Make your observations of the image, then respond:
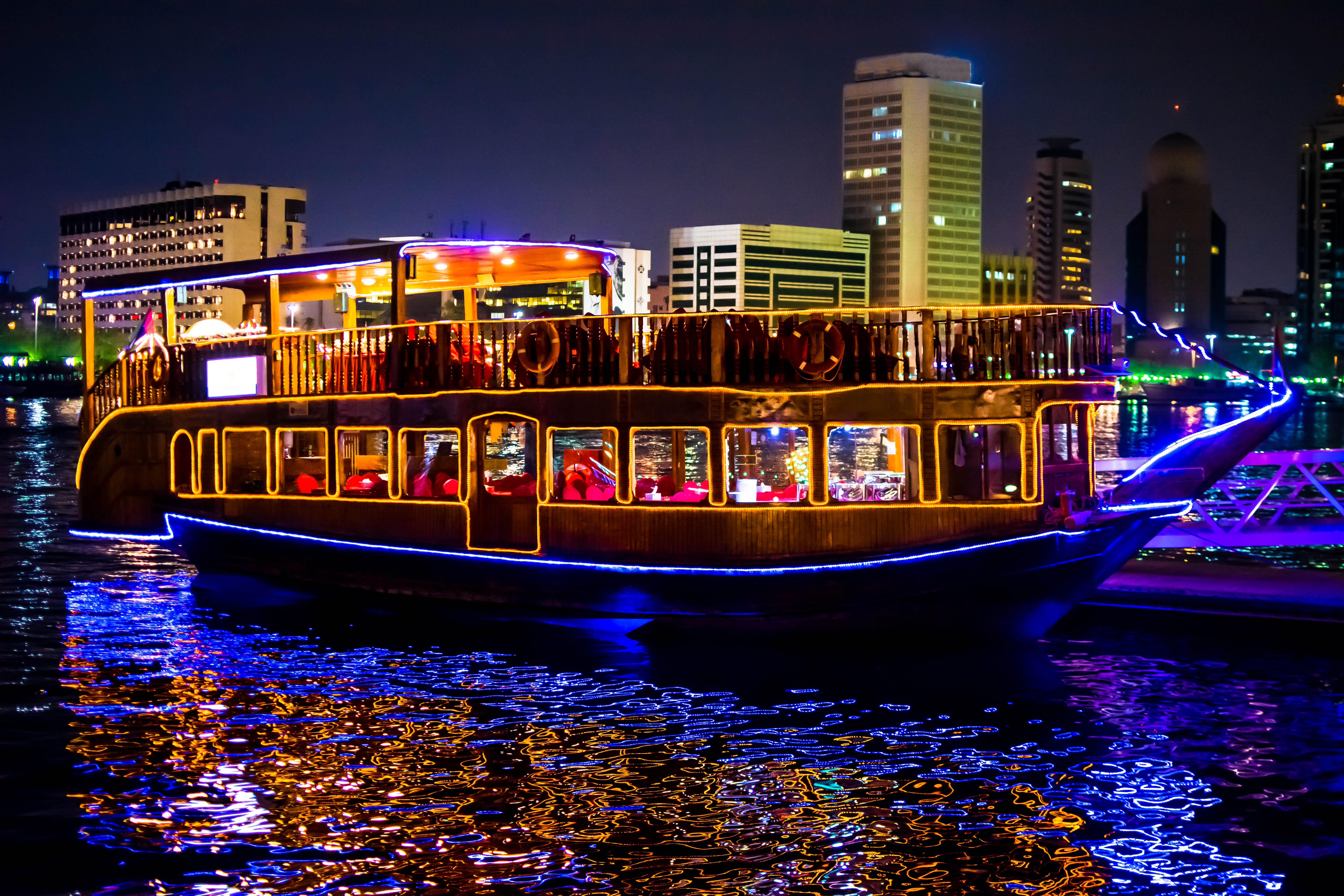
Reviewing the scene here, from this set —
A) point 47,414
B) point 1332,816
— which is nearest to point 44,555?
point 1332,816

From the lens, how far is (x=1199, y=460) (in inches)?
650

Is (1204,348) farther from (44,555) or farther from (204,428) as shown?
(44,555)

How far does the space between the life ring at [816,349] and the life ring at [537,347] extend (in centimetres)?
282

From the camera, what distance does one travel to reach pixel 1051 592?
51.1ft

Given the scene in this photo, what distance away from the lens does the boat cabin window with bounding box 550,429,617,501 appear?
16656mm

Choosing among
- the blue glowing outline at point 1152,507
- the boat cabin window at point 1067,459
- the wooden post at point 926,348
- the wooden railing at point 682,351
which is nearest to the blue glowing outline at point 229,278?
the wooden railing at point 682,351

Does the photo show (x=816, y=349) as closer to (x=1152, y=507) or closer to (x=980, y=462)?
(x=980, y=462)

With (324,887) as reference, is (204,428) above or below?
above

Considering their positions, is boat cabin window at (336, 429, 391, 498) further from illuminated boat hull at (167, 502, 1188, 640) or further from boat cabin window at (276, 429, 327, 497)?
illuminated boat hull at (167, 502, 1188, 640)

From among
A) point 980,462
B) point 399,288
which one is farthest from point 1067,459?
point 399,288

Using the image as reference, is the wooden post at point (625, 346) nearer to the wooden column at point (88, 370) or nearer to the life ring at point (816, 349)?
the life ring at point (816, 349)

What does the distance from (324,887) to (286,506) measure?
989 cm

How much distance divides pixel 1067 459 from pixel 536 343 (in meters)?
6.34

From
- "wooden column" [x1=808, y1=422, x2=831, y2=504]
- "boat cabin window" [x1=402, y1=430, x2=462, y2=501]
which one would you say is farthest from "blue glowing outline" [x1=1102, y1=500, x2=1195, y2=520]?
"boat cabin window" [x1=402, y1=430, x2=462, y2=501]
